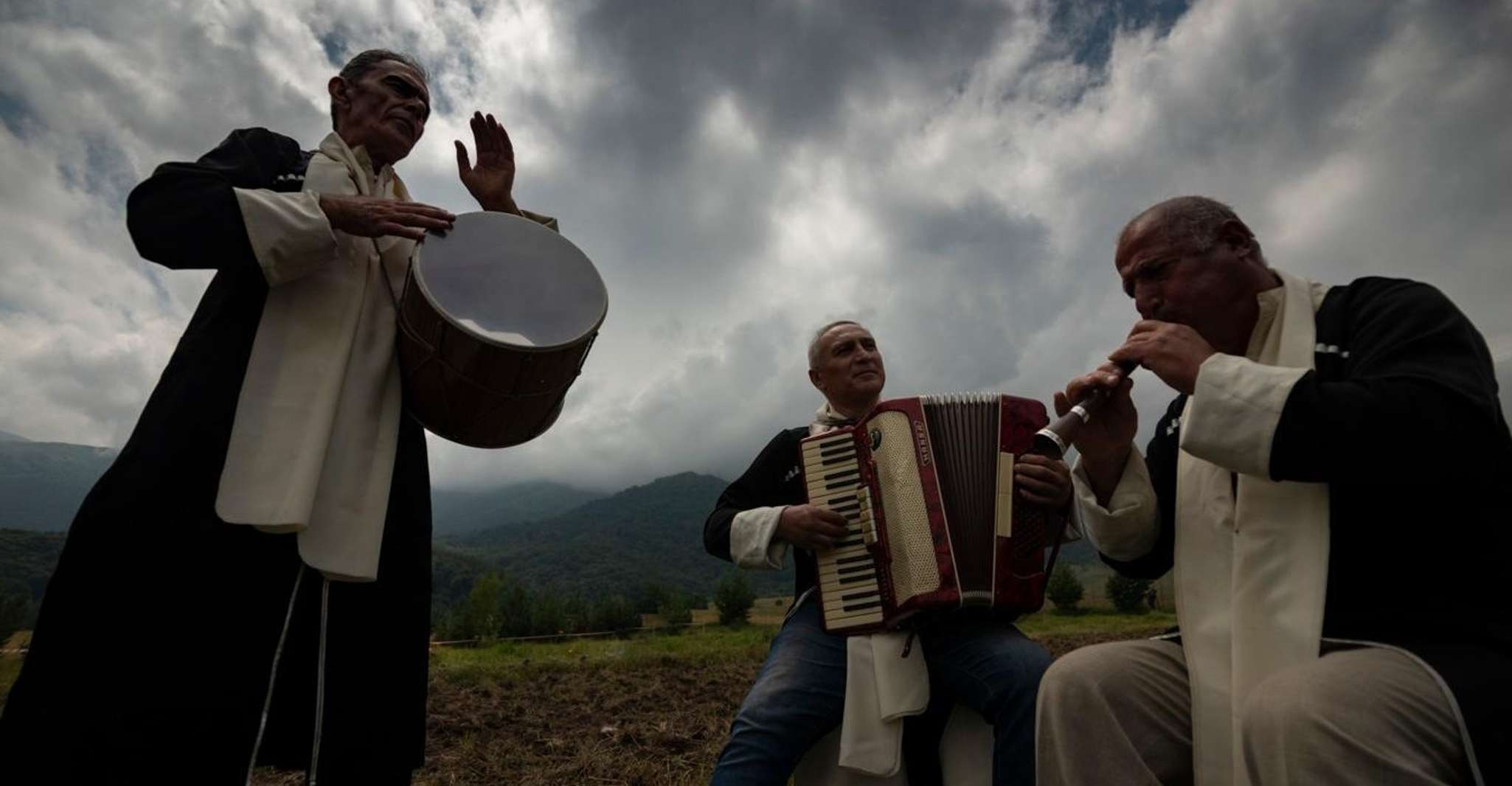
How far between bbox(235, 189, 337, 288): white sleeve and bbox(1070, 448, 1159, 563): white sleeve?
7.84ft

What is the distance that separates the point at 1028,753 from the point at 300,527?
7.22 feet

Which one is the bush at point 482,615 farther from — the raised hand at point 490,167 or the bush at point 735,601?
the raised hand at point 490,167

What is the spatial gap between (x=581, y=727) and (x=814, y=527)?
4.22 m

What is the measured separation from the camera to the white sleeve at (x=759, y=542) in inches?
118

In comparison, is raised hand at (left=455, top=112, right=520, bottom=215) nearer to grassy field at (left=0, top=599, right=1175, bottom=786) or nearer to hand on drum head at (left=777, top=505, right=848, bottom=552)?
hand on drum head at (left=777, top=505, right=848, bottom=552)

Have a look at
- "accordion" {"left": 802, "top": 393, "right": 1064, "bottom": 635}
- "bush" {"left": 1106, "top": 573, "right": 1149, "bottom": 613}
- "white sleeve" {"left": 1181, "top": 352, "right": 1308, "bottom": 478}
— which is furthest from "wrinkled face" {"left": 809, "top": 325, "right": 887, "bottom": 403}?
"bush" {"left": 1106, "top": 573, "right": 1149, "bottom": 613}

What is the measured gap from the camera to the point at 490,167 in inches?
105

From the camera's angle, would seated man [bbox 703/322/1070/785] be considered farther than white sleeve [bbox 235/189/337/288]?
Yes

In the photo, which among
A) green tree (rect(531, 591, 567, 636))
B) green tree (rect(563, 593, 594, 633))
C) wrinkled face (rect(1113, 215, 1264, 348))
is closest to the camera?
wrinkled face (rect(1113, 215, 1264, 348))

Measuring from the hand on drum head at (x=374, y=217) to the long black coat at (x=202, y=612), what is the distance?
221 millimetres

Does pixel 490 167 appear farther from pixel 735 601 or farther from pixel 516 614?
pixel 735 601

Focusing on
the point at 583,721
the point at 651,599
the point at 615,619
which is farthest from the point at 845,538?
the point at 651,599

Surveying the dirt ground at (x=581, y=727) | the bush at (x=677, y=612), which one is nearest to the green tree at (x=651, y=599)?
the bush at (x=677, y=612)

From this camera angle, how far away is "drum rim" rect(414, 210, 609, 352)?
2.02m
